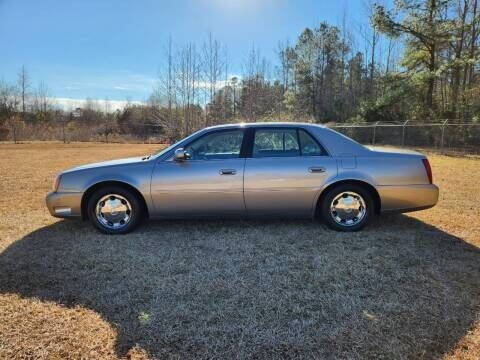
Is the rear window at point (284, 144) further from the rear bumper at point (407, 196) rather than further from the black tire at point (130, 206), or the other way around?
the black tire at point (130, 206)

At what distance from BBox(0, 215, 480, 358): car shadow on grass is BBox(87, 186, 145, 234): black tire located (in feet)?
0.44

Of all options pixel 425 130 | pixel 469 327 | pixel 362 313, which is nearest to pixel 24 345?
pixel 362 313

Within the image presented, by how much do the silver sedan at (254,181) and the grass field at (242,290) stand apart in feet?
1.14

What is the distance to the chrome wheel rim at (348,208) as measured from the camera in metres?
4.81

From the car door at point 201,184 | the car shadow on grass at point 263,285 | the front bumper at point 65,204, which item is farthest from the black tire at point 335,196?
the front bumper at point 65,204

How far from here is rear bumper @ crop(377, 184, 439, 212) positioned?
4.70 m

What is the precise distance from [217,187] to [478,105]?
21437 mm

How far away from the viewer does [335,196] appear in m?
4.78

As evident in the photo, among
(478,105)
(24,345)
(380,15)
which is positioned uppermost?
(380,15)

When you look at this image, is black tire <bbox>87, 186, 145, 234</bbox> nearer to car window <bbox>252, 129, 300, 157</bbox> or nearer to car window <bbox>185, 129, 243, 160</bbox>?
car window <bbox>185, 129, 243, 160</bbox>

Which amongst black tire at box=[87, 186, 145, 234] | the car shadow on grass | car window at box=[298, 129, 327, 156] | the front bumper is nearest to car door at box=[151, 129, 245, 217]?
black tire at box=[87, 186, 145, 234]

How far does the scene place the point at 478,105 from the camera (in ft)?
66.7

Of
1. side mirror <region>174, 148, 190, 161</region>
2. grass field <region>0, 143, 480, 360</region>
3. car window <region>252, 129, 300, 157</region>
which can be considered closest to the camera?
grass field <region>0, 143, 480, 360</region>

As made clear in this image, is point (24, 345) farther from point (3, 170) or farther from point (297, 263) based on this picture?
point (3, 170)
